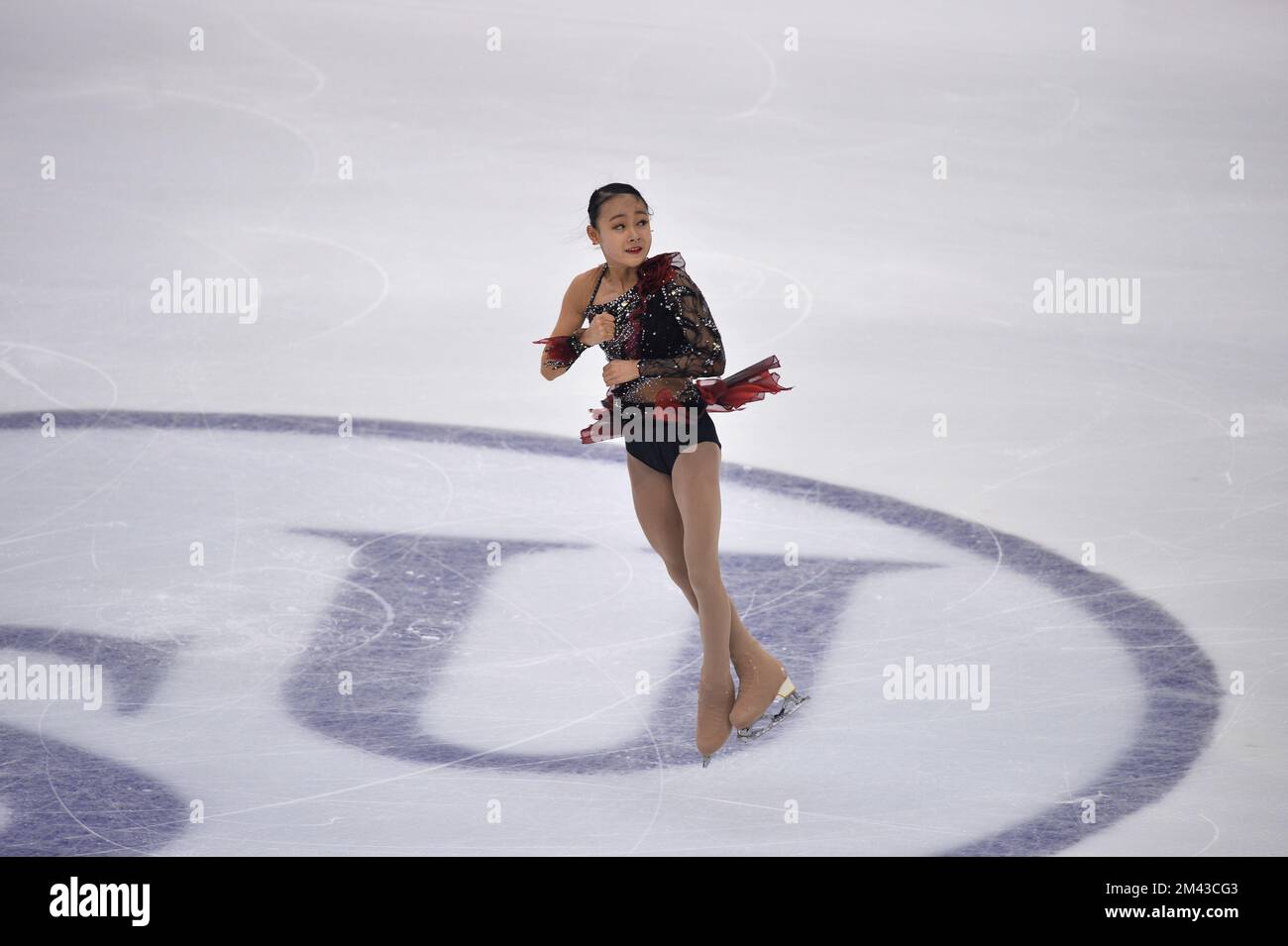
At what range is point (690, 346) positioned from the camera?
16.5ft

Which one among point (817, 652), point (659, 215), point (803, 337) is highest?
point (659, 215)

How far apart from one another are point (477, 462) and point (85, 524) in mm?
1602

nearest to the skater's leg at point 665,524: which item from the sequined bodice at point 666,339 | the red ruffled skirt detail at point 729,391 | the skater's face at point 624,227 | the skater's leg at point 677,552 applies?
the skater's leg at point 677,552

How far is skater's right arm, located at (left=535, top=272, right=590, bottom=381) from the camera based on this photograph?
5129mm

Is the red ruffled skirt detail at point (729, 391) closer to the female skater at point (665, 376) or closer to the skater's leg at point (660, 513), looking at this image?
the female skater at point (665, 376)

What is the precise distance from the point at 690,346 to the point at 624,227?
361 millimetres

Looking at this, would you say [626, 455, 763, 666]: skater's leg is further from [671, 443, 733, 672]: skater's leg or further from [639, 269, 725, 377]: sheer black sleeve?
[639, 269, 725, 377]: sheer black sleeve

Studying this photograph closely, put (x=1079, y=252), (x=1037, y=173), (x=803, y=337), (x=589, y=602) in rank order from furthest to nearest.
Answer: (x=1037, y=173), (x=1079, y=252), (x=803, y=337), (x=589, y=602)

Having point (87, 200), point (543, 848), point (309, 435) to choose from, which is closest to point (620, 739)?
point (543, 848)

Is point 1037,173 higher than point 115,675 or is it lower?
higher

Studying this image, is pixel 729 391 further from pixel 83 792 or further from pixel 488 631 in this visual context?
pixel 83 792

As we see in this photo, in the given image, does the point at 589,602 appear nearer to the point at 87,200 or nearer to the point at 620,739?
the point at 620,739

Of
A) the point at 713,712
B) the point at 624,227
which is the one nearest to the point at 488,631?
the point at 713,712

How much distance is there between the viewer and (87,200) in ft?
35.7
